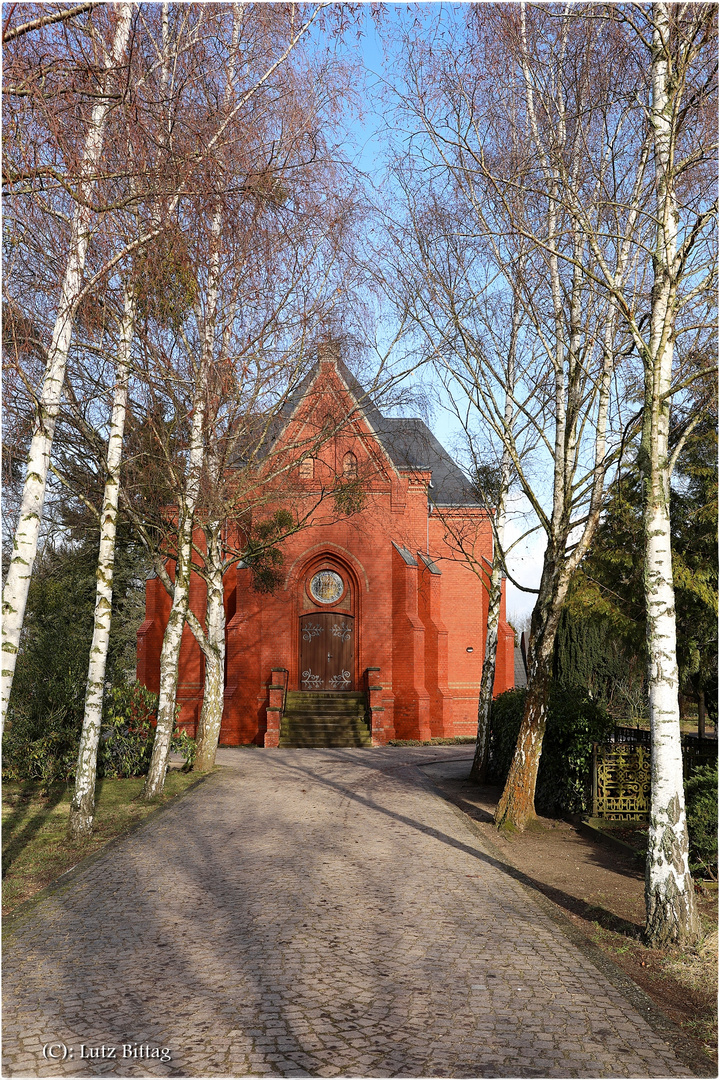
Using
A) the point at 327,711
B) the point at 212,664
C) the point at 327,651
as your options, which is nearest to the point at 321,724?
the point at 327,711

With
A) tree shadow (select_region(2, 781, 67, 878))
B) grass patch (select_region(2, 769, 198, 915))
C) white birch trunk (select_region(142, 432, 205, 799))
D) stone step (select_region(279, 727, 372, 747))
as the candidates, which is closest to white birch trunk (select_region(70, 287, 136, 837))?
grass patch (select_region(2, 769, 198, 915))

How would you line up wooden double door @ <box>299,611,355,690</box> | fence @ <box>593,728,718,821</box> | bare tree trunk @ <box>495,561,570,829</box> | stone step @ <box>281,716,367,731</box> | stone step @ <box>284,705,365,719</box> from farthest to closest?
wooden double door @ <box>299,611,355,690</box> < stone step @ <box>284,705,365,719</box> < stone step @ <box>281,716,367,731</box> < fence @ <box>593,728,718,821</box> < bare tree trunk @ <box>495,561,570,829</box>

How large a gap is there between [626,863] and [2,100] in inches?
366

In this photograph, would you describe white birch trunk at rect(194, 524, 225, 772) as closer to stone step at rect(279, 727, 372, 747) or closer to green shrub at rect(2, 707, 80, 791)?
green shrub at rect(2, 707, 80, 791)

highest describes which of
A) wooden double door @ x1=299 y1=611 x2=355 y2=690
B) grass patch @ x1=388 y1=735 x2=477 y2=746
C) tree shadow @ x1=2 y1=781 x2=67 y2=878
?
wooden double door @ x1=299 y1=611 x2=355 y2=690

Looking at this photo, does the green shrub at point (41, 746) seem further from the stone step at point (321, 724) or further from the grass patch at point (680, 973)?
the stone step at point (321, 724)

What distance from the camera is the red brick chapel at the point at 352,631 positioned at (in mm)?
22672

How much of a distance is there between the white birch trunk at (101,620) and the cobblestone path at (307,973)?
2.43 ft

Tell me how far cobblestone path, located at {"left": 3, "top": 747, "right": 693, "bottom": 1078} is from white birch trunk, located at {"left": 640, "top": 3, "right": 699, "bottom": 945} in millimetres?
960

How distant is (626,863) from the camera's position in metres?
8.62

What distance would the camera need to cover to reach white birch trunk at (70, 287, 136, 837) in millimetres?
9367

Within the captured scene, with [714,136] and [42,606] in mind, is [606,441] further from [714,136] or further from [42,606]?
[42,606]

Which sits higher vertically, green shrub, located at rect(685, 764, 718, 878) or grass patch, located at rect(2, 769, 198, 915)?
green shrub, located at rect(685, 764, 718, 878)

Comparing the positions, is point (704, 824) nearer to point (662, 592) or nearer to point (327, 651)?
point (662, 592)
